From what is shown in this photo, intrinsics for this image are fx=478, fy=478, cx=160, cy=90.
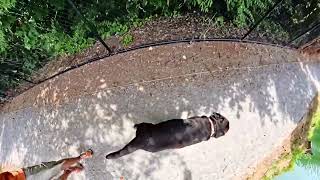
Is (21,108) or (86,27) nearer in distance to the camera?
(86,27)

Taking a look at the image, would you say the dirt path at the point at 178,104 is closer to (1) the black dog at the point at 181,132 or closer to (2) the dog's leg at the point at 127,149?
(2) the dog's leg at the point at 127,149

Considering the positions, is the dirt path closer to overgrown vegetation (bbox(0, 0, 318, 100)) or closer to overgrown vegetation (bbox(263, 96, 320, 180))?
overgrown vegetation (bbox(263, 96, 320, 180))

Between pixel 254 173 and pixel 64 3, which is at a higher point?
pixel 64 3

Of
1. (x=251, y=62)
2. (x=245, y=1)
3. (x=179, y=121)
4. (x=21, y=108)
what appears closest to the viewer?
(x=179, y=121)

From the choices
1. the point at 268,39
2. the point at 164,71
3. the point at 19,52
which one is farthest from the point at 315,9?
the point at 19,52

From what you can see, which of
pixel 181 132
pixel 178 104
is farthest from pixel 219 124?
pixel 178 104

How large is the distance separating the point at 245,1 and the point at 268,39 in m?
0.93

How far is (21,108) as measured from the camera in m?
8.01

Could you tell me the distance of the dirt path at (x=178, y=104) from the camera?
707 cm

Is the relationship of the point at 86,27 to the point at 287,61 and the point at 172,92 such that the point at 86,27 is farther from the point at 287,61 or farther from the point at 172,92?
the point at 287,61

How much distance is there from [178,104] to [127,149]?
1.12 m

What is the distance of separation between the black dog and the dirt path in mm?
804

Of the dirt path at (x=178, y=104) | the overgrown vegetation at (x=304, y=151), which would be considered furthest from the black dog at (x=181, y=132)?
the overgrown vegetation at (x=304, y=151)

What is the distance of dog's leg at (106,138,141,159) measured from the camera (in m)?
6.32
